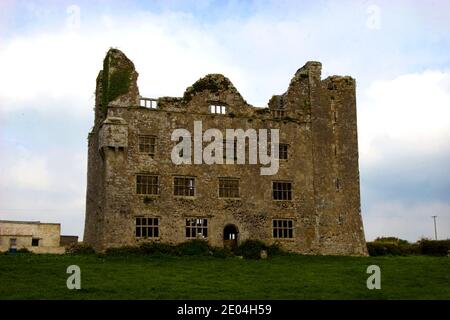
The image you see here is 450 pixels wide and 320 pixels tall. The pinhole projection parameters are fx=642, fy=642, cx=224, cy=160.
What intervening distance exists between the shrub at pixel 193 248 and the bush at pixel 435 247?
20201 millimetres

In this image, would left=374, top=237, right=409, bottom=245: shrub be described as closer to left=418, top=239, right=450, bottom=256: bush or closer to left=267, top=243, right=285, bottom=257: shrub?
left=418, top=239, right=450, bottom=256: bush

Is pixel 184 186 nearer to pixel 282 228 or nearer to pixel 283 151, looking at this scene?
pixel 282 228

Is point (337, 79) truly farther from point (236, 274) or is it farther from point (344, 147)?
point (236, 274)

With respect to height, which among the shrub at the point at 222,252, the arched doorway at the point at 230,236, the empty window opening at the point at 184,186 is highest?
the empty window opening at the point at 184,186

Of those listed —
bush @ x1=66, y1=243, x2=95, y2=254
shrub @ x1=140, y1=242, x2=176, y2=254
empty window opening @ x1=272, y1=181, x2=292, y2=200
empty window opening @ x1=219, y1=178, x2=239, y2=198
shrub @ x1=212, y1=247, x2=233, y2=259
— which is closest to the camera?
shrub @ x1=140, y1=242, x2=176, y2=254

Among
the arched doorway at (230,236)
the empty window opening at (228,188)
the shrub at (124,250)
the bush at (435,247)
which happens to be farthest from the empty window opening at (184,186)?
the bush at (435,247)

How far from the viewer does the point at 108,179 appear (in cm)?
4122

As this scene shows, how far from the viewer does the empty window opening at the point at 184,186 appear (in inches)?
1684

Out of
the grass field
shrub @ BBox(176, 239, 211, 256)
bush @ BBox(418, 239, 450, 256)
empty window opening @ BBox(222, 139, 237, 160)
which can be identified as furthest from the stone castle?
bush @ BBox(418, 239, 450, 256)

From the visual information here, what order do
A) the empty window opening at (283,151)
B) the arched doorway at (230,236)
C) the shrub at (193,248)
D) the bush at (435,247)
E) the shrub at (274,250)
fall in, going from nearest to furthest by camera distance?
the shrub at (193,248), the shrub at (274,250), the arched doorway at (230,236), the empty window opening at (283,151), the bush at (435,247)

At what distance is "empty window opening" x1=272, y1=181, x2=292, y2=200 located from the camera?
45022 millimetres

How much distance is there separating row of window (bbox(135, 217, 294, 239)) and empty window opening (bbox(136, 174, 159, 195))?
5.80ft

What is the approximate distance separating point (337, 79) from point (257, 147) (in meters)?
8.79

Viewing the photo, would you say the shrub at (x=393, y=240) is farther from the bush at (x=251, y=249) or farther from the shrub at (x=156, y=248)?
the shrub at (x=156, y=248)
